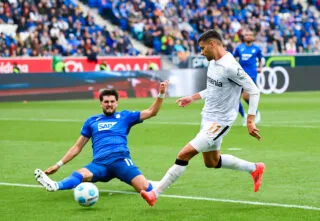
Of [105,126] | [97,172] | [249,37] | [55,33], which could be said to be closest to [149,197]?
[97,172]

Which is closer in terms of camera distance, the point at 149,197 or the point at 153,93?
the point at 149,197

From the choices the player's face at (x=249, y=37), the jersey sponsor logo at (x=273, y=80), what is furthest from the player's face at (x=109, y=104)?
the jersey sponsor logo at (x=273, y=80)

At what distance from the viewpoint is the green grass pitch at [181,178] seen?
29.5ft

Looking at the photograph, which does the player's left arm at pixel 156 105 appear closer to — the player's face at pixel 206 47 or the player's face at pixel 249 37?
the player's face at pixel 206 47

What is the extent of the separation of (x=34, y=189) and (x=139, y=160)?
3228mm

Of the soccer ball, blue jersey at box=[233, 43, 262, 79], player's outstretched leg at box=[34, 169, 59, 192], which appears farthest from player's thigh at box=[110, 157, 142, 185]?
blue jersey at box=[233, 43, 262, 79]

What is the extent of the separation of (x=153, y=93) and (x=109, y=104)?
23769 millimetres

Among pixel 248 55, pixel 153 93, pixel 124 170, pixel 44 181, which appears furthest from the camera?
pixel 153 93

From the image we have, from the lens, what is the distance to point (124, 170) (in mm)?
9820

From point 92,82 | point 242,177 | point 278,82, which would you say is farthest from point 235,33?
point 242,177

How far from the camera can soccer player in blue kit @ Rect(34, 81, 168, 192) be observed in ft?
32.1

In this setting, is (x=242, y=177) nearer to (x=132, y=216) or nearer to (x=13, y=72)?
(x=132, y=216)

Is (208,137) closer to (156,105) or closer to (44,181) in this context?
(156,105)

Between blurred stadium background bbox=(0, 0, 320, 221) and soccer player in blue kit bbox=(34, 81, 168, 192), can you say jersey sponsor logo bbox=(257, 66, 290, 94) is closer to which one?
blurred stadium background bbox=(0, 0, 320, 221)
